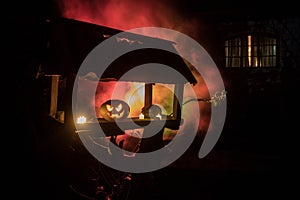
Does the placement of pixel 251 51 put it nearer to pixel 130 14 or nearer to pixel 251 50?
pixel 251 50

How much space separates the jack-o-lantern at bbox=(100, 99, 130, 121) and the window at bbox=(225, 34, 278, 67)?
7.26 m

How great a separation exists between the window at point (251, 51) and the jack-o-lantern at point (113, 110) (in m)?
7.26

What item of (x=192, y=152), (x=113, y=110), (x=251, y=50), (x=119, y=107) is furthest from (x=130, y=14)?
(x=113, y=110)

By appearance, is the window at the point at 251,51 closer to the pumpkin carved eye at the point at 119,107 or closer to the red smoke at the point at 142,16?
the red smoke at the point at 142,16

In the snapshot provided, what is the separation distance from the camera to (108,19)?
12.5 m

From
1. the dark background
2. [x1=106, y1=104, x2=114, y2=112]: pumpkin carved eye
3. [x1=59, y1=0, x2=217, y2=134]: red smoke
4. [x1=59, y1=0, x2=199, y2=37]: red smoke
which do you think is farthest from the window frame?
[x1=106, y1=104, x2=114, y2=112]: pumpkin carved eye

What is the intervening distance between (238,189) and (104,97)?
5273mm

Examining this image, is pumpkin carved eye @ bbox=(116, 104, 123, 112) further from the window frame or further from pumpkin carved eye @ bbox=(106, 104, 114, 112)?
the window frame

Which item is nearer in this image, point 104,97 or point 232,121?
A: point 104,97

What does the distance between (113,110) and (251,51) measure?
817cm

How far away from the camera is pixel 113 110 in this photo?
22.4 ft

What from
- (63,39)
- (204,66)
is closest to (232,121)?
(204,66)

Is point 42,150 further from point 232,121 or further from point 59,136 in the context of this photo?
point 232,121

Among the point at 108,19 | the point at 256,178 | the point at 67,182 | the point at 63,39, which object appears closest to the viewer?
the point at 63,39
